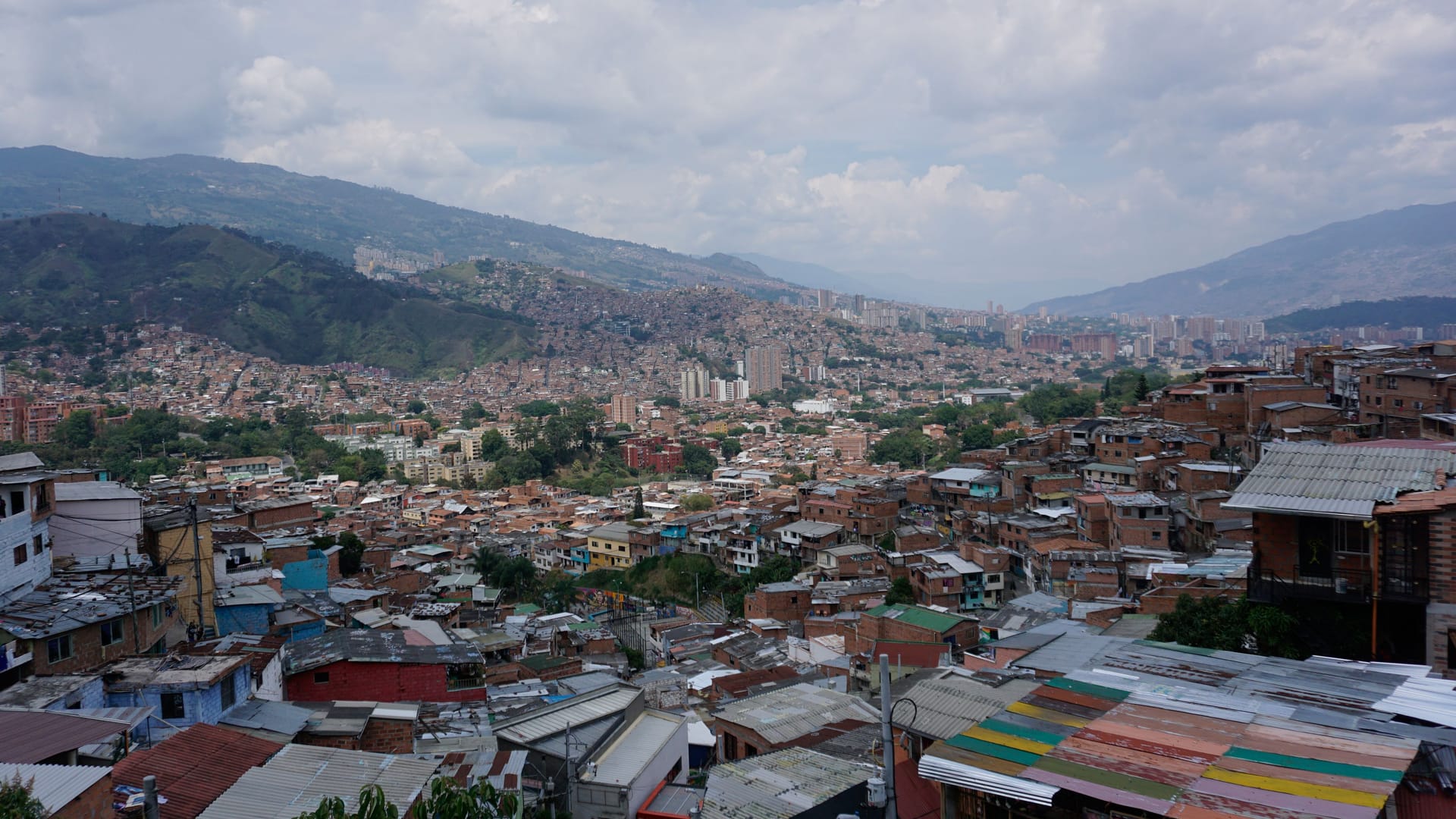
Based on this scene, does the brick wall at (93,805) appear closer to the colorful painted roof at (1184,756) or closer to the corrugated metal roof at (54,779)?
the corrugated metal roof at (54,779)

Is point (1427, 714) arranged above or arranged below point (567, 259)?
below

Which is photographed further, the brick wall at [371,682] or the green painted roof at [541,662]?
the green painted roof at [541,662]

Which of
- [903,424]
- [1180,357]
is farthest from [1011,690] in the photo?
[1180,357]

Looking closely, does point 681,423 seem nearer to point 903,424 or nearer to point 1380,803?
point 903,424

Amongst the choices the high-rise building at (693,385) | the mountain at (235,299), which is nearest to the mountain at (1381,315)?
the high-rise building at (693,385)

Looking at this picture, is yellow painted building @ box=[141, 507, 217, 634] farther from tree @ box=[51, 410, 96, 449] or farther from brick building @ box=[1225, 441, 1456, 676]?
tree @ box=[51, 410, 96, 449]
